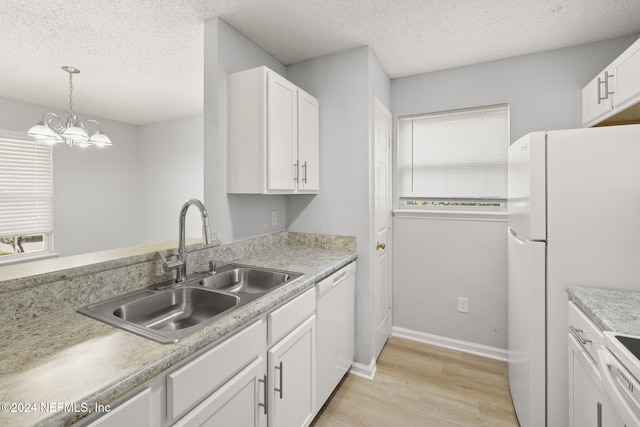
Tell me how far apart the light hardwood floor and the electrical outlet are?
1.18 ft

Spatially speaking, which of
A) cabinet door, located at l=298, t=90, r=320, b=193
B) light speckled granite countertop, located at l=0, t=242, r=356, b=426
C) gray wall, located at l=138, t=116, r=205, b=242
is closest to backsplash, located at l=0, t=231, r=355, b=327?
light speckled granite countertop, located at l=0, t=242, r=356, b=426

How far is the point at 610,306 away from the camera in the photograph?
1.23m

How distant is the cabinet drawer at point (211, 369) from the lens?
85 centimetres

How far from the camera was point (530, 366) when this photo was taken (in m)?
1.55

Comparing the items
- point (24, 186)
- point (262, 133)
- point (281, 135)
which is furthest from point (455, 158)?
point (24, 186)

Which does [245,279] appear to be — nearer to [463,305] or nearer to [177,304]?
[177,304]

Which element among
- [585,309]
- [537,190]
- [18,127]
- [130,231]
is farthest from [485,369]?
[18,127]

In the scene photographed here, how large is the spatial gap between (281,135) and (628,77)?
1930mm

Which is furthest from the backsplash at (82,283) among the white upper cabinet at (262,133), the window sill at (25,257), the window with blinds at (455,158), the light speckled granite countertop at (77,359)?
the window sill at (25,257)

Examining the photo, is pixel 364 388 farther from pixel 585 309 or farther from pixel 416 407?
pixel 585 309

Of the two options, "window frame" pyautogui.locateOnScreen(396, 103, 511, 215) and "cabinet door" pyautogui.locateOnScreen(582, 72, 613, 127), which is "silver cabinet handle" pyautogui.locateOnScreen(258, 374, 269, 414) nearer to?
"window frame" pyautogui.locateOnScreen(396, 103, 511, 215)

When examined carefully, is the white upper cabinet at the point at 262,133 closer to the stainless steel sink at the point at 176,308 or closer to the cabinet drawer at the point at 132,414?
the stainless steel sink at the point at 176,308

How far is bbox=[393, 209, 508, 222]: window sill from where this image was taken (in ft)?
7.99

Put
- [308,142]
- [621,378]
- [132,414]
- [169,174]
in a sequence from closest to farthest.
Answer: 1. [132,414]
2. [621,378]
3. [308,142]
4. [169,174]
